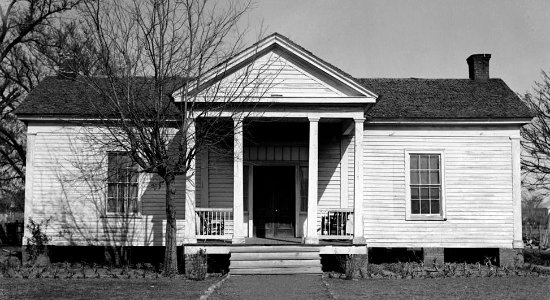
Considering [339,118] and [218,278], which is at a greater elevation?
[339,118]

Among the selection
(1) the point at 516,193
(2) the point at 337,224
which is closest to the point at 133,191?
(2) the point at 337,224

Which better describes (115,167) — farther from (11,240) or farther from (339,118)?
(11,240)

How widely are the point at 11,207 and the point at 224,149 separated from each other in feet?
139

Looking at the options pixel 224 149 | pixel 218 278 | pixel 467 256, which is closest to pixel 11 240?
pixel 224 149

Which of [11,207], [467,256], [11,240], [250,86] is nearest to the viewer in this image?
[250,86]

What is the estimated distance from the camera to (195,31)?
1788 cm

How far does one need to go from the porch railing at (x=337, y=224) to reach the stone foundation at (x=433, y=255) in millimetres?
3160

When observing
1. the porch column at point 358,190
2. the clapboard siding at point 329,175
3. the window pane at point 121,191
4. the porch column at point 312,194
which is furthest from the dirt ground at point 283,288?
the window pane at point 121,191

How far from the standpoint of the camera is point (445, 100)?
22.8 meters

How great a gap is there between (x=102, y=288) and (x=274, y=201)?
26.3 feet

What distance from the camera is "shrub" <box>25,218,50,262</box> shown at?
2116 centimetres

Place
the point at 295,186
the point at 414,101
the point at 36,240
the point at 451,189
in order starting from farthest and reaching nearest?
the point at 414,101, the point at 295,186, the point at 451,189, the point at 36,240

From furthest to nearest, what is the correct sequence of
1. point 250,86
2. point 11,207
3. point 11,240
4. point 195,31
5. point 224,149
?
1. point 11,207
2. point 11,240
3. point 224,149
4. point 250,86
5. point 195,31

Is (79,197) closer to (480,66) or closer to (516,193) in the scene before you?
(516,193)
